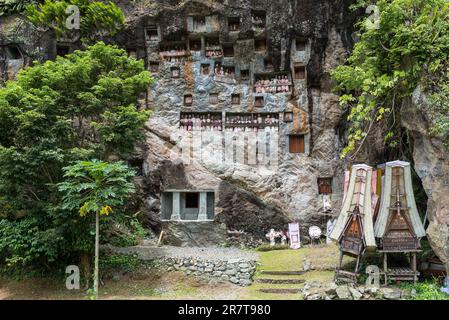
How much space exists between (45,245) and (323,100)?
14.9 metres

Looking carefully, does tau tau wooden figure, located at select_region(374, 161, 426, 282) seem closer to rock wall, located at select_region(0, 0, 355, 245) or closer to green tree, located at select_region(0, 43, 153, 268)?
rock wall, located at select_region(0, 0, 355, 245)

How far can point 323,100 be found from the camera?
19344 millimetres

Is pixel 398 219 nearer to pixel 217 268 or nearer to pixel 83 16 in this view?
pixel 217 268

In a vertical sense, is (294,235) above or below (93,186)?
below

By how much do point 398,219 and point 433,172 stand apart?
1.84m

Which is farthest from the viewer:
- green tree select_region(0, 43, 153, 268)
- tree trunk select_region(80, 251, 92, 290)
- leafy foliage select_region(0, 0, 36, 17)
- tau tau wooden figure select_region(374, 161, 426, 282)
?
leafy foliage select_region(0, 0, 36, 17)

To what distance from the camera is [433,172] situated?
1127 cm

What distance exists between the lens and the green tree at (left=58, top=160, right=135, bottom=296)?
10805 mm

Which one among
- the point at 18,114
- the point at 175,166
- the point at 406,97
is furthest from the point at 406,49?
the point at 18,114

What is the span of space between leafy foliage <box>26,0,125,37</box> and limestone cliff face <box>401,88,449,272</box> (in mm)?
15096

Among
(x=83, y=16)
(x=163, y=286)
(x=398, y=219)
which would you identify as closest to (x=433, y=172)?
(x=398, y=219)

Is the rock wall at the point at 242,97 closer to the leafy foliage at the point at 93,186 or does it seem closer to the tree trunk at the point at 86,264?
the tree trunk at the point at 86,264

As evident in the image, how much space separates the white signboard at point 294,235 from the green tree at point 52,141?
861 cm

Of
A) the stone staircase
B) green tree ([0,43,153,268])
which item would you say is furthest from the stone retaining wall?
green tree ([0,43,153,268])
